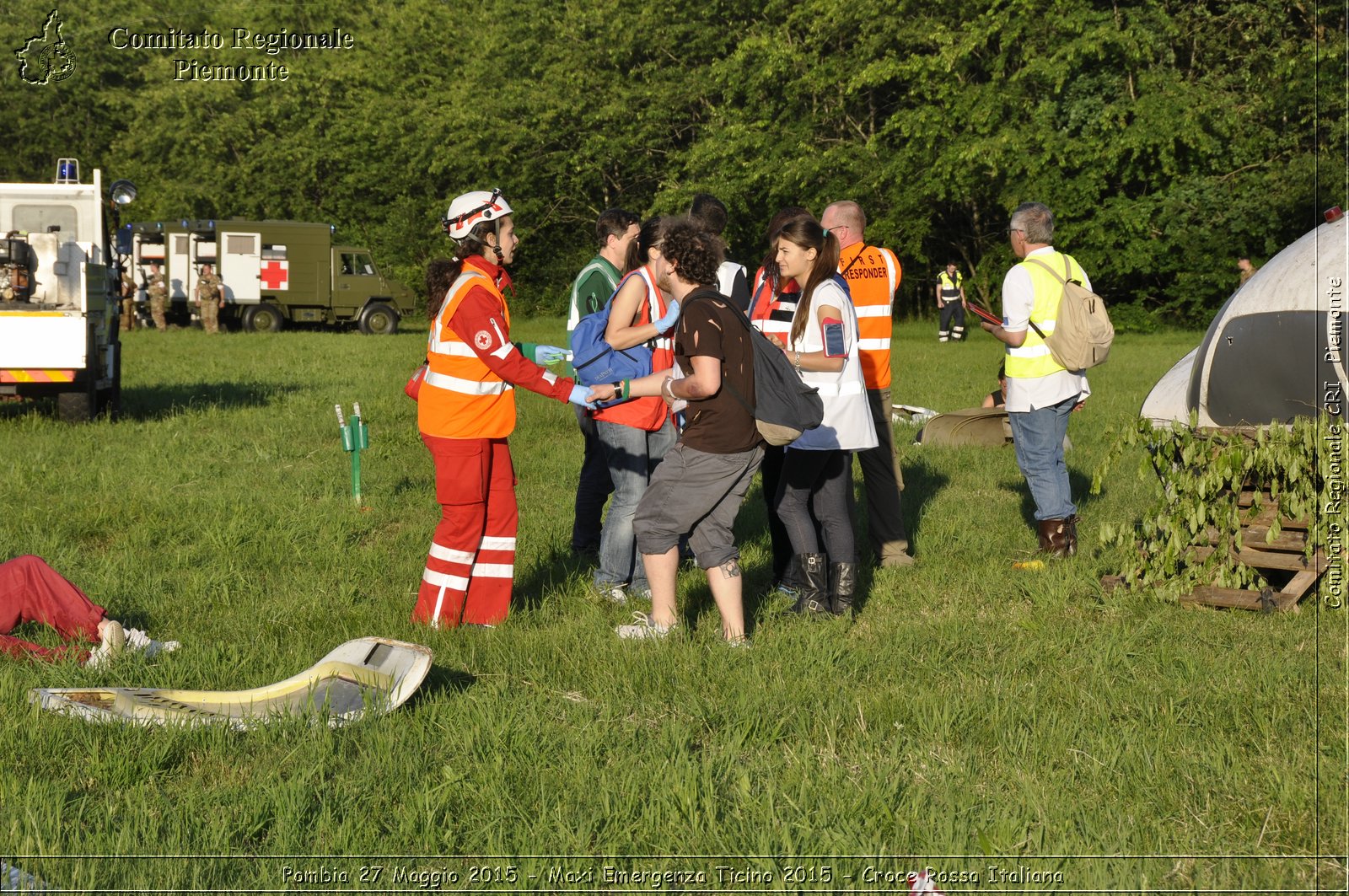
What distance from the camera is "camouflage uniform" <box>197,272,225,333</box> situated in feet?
110

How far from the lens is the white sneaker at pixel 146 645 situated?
5539mm

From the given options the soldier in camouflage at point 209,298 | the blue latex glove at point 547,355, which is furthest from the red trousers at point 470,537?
the soldier in camouflage at point 209,298

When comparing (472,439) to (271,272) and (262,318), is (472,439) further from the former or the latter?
(262,318)

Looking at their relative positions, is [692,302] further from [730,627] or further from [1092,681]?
[1092,681]

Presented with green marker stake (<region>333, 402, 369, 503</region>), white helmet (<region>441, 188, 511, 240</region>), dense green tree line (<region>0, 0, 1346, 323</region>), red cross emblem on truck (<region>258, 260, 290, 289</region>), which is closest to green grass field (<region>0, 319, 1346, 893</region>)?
green marker stake (<region>333, 402, 369, 503</region>)

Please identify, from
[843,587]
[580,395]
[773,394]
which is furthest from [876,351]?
[580,395]

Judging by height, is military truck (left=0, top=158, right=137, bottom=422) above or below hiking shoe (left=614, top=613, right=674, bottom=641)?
above

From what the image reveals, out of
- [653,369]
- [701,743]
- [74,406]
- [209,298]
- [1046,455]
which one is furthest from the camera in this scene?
[209,298]

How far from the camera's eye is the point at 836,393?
643 cm

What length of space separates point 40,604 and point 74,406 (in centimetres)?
899

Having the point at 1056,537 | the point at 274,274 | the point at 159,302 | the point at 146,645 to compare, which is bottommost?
the point at 146,645

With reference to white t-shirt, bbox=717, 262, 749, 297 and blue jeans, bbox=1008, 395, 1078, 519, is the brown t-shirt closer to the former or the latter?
white t-shirt, bbox=717, 262, 749, 297

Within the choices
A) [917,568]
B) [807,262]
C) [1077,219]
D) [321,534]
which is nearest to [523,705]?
[807,262]

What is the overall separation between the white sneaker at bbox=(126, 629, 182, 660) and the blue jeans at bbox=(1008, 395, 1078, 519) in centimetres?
455
